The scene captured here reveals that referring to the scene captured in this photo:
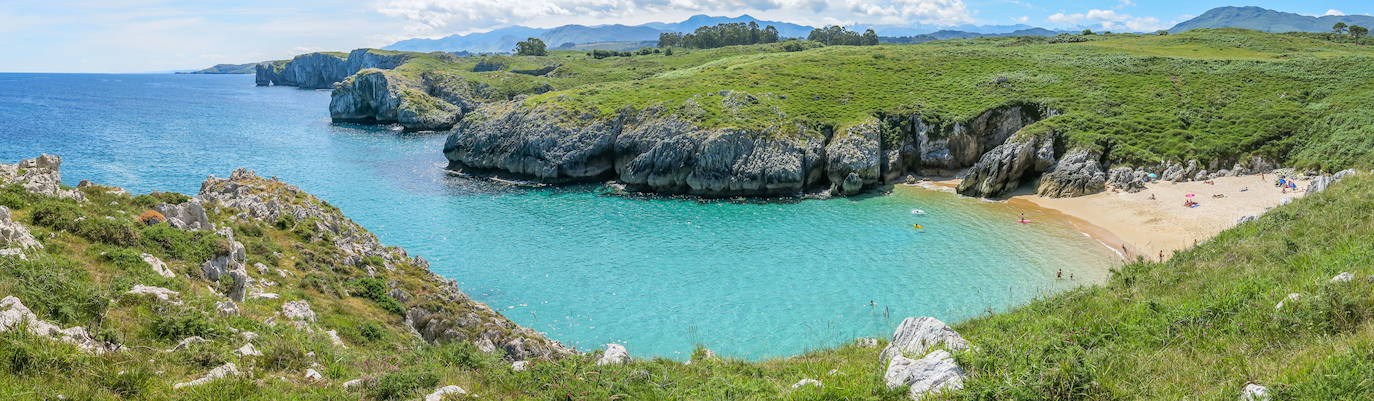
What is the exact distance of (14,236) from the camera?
13797mm

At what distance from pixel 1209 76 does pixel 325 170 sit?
104 meters

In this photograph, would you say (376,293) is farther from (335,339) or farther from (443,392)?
(443,392)

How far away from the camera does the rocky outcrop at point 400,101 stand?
385 ft

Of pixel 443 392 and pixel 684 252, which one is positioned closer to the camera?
pixel 443 392

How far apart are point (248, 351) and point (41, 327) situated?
2.95 meters

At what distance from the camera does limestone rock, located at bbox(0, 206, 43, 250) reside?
44.0 feet

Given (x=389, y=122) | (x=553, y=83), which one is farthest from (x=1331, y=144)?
(x=389, y=122)

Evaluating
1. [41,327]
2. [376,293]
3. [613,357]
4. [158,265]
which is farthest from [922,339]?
[376,293]

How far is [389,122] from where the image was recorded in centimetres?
12706

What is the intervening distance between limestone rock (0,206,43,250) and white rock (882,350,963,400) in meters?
18.6

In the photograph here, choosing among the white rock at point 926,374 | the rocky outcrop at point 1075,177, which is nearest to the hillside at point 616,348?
the white rock at point 926,374

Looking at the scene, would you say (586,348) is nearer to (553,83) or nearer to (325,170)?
(325,170)

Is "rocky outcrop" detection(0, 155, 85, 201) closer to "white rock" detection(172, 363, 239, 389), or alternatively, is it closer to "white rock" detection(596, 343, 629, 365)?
"white rock" detection(172, 363, 239, 389)

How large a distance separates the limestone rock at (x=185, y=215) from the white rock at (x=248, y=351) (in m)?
10.8
